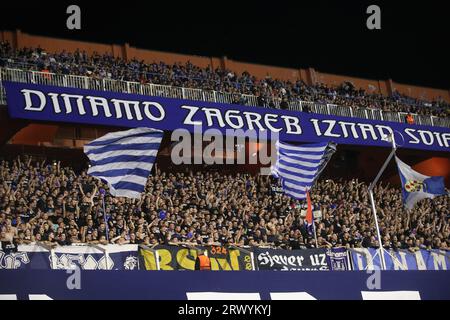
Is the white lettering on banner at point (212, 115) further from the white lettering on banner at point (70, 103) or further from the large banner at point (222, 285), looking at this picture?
the large banner at point (222, 285)

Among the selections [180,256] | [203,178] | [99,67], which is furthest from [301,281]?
[99,67]

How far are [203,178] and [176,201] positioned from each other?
300cm

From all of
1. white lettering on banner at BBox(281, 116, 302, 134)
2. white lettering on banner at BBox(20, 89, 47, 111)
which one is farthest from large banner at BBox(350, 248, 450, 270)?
white lettering on banner at BBox(20, 89, 47, 111)

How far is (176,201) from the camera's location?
22.5 m

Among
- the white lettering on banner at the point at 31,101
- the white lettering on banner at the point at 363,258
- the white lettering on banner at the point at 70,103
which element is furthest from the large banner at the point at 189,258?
the white lettering on banner at the point at 31,101

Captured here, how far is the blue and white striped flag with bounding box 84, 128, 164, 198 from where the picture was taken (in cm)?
1609

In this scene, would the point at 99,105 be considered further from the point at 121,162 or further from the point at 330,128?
the point at 330,128

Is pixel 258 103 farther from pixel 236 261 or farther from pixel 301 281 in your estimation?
pixel 301 281

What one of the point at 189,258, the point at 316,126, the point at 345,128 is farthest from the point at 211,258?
the point at 345,128

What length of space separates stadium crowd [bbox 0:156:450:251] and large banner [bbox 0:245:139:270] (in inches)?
15.8

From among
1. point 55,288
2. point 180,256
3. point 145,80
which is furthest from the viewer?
point 145,80

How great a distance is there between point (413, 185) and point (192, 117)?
8.60m

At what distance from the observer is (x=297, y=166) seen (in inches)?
752
